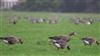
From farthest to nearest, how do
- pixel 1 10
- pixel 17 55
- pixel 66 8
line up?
pixel 66 8, pixel 1 10, pixel 17 55

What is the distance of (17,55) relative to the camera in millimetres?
12227

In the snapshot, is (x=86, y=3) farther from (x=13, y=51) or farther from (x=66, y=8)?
(x=13, y=51)

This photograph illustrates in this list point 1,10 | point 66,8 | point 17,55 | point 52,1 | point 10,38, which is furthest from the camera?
point 52,1

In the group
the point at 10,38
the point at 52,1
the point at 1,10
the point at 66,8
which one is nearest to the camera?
the point at 10,38

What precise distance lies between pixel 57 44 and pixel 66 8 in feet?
171

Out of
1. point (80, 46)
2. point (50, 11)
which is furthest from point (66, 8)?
point (80, 46)

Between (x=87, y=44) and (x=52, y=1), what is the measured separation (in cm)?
5574

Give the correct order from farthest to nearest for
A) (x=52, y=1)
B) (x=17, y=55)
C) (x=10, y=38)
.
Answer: (x=52, y=1)
(x=10, y=38)
(x=17, y=55)

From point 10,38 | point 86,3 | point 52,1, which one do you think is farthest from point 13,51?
point 52,1

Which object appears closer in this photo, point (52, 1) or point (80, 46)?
point (80, 46)

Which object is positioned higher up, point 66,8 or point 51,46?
point 51,46

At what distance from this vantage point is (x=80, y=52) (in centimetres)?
1282

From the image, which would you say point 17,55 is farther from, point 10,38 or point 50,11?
point 50,11

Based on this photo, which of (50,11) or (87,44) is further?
(50,11)
